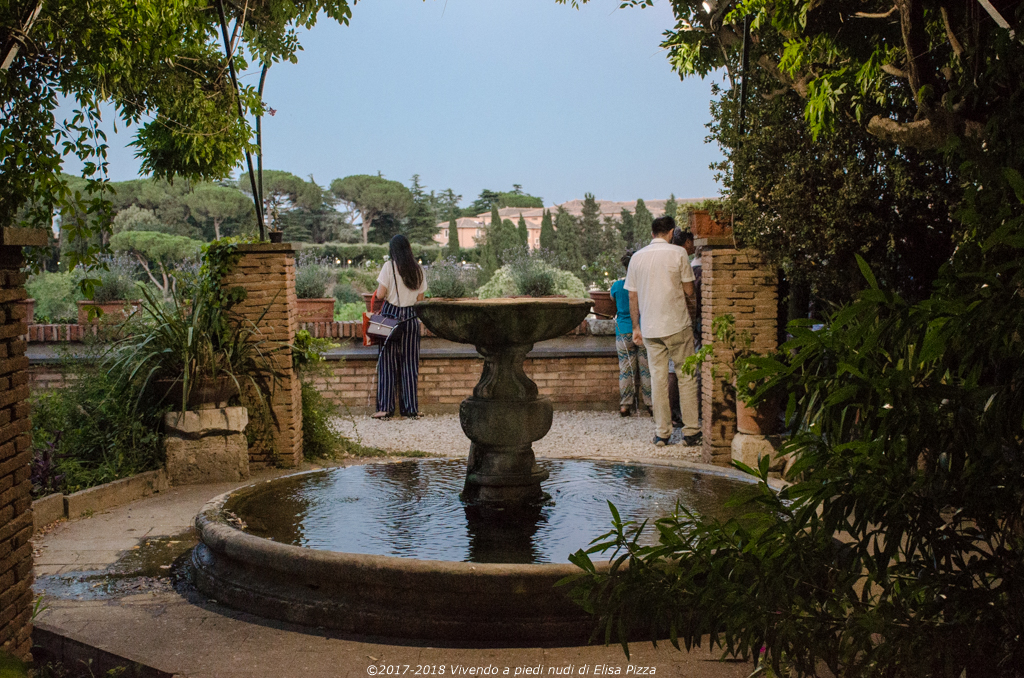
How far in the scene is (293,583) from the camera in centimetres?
371

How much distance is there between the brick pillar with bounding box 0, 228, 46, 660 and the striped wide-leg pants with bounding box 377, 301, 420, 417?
20.3ft

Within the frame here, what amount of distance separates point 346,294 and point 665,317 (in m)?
10.7

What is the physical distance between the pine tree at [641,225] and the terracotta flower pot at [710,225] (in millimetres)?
24503

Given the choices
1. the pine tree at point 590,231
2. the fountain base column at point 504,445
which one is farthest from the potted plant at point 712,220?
the pine tree at point 590,231

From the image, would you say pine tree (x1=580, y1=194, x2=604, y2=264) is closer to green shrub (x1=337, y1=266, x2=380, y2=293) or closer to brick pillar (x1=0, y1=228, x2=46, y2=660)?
green shrub (x1=337, y1=266, x2=380, y2=293)

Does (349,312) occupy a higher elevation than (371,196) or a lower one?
lower

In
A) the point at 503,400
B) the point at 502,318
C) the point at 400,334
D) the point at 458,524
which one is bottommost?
the point at 458,524

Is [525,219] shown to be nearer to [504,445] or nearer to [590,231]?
[590,231]

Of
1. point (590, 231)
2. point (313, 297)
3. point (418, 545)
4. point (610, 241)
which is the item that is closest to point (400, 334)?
point (418, 545)

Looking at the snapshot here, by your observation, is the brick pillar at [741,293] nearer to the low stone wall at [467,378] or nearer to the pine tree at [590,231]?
the low stone wall at [467,378]

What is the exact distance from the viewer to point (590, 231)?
29.8 meters

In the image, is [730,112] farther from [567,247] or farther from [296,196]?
[296,196]

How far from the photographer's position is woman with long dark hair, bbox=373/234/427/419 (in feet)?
30.2

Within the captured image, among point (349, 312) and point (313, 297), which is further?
point (349, 312)
